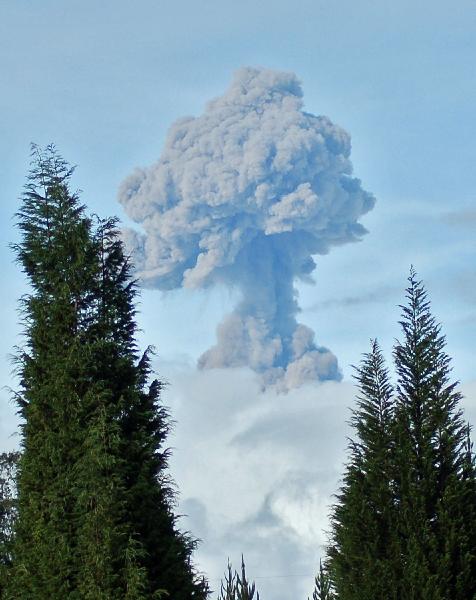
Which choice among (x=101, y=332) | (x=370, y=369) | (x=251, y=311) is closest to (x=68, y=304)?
(x=101, y=332)

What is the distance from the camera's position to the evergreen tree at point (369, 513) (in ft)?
93.4

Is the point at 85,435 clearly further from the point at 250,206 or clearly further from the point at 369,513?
the point at 250,206

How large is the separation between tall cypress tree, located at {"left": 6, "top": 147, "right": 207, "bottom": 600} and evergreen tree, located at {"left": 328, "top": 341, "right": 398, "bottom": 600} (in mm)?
5717

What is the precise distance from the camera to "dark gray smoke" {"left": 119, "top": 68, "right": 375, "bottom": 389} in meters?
116

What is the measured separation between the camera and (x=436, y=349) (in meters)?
30.8

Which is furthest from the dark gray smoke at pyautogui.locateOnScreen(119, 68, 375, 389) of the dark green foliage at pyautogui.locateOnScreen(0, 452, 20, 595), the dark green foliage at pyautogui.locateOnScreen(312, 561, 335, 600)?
the dark green foliage at pyautogui.locateOnScreen(312, 561, 335, 600)

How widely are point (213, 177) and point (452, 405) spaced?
88.7 m

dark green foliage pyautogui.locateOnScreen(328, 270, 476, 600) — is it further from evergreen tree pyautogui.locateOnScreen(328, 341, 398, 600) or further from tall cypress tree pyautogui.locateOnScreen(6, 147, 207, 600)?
tall cypress tree pyautogui.locateOnScreen(6, 147, 207, 600)

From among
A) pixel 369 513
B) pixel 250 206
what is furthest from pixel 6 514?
pixel 250 206

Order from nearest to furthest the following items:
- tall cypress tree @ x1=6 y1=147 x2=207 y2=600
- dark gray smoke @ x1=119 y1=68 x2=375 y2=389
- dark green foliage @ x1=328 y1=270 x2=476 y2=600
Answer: tall cypress tree @ x1=6 y1=147 x2=207 y2=600 → dark green foliage @ x1=328 y1=270 x2=476 y2=600 → dark gray smoke @ x1=119 y1=68 x2=375 y2=389

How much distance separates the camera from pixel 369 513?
28.9 m

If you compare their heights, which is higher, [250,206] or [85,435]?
[250,206]

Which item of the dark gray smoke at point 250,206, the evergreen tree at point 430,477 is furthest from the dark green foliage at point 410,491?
the dark gray smoke at point 250,206

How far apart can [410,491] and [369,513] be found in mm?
1304
